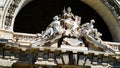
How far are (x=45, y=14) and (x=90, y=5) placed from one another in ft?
7.66

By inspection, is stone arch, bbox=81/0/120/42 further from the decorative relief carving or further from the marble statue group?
the decorative relief carving

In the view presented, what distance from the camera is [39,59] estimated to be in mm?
15430

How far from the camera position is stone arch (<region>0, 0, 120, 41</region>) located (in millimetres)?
16312

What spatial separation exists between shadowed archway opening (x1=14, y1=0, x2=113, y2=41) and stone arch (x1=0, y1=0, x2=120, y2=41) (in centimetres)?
38

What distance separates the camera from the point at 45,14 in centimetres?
1861

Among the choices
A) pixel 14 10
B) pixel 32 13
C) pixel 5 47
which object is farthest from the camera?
pixel 32 13

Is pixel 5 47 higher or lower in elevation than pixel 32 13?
lower

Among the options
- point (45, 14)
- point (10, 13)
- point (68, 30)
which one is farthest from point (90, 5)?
point (10, 13)

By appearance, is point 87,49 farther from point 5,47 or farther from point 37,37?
point 5,47

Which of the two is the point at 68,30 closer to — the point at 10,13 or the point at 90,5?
the point at 10,13

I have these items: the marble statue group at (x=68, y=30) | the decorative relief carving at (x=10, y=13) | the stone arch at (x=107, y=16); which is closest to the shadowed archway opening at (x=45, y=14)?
the stone arch at (x=107, y=16)

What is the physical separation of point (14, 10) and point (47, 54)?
2610 millimetres

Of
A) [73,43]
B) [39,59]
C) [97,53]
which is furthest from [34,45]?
[97,53]

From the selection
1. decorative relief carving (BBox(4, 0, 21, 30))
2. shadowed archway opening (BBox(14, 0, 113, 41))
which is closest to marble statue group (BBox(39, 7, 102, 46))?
decorative relief carving (BBox(4, 0, 21, 30))
